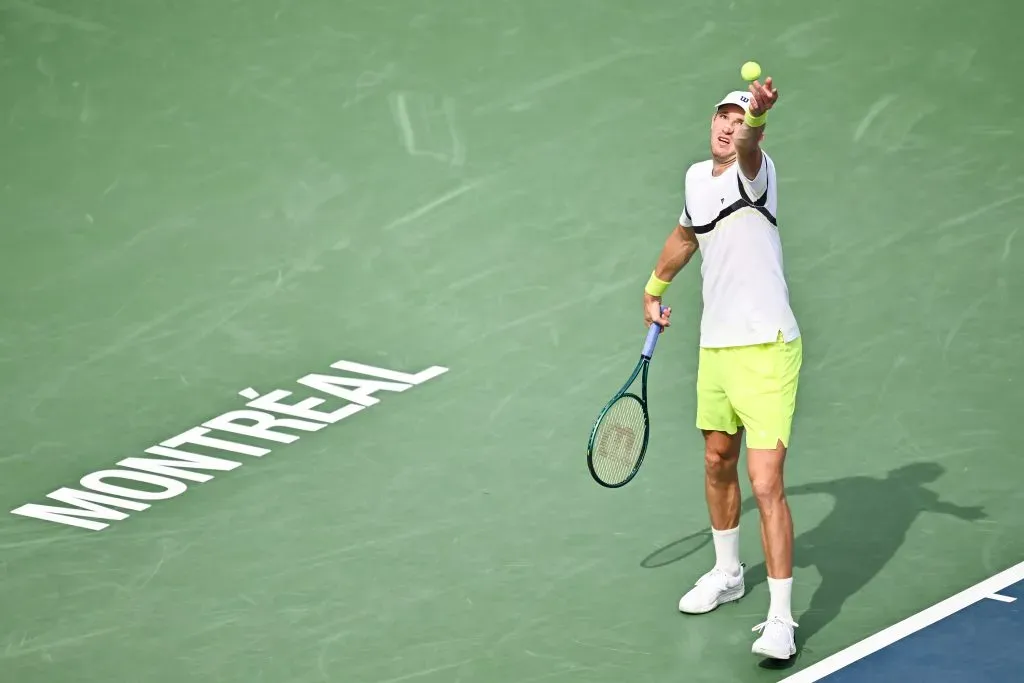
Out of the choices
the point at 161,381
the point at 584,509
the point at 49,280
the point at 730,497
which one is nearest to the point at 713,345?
the point at 730,497

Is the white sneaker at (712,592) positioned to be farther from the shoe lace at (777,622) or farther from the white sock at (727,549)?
the shoe lace at (777,622)

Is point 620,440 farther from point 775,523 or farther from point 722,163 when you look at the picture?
point 722,163

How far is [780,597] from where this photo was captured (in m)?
6.99

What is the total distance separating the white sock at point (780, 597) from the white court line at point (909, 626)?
0.23 m

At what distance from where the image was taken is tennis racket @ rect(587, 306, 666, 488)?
740 centimetres

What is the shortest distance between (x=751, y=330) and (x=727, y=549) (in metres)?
1.01

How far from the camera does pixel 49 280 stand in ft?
33.4

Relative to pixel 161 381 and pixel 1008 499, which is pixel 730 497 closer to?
pixel 1008 499

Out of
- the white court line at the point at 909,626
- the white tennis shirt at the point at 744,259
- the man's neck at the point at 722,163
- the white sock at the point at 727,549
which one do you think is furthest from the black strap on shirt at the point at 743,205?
the white court line at the point at 909,626

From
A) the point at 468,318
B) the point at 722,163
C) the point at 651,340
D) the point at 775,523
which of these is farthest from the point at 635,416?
the point at 468,318

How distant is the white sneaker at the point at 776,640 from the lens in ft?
22.8

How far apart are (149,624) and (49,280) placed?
3.20 metres

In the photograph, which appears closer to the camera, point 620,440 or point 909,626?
point 909,626

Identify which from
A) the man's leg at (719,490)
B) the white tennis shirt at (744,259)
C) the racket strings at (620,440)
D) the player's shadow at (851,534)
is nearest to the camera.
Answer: the white tennis shirt at (744,259)
